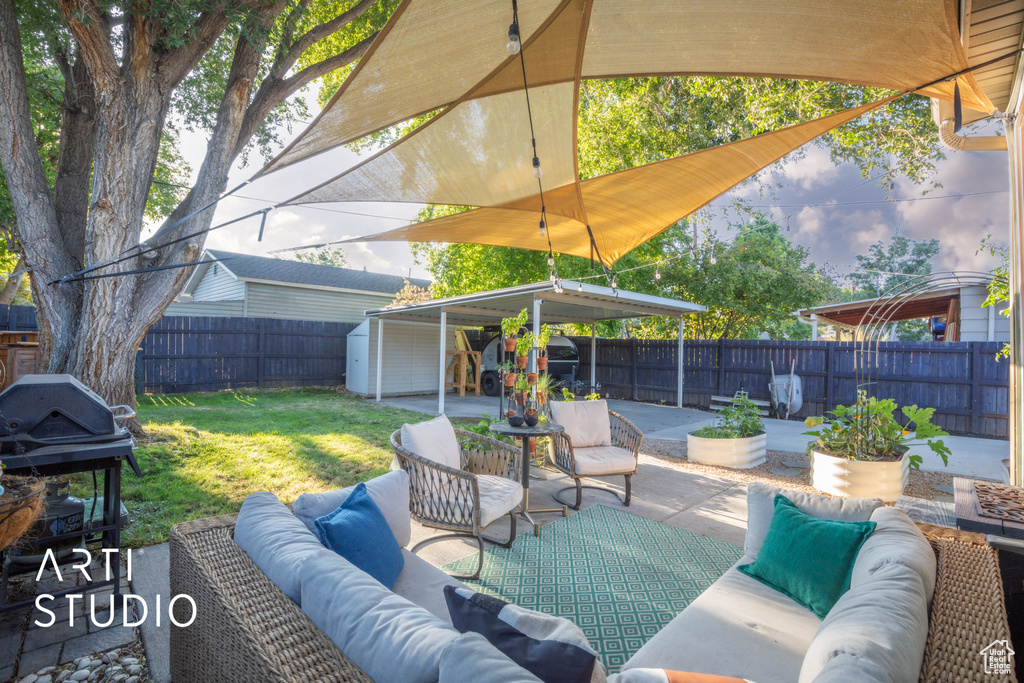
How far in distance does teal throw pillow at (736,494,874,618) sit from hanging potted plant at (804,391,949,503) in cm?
267

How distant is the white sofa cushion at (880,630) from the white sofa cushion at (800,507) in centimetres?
73

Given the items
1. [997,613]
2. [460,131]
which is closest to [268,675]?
[997,613]

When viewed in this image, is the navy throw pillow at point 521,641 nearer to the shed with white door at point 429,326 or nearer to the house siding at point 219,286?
the shed with white door at point 429,326

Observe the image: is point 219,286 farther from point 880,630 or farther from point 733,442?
point 880,630

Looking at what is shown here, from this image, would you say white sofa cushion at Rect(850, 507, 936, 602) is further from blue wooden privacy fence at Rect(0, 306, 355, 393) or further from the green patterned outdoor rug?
blue wooden privacy fence at Rect(0, 306, 355, 393)

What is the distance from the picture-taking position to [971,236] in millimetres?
24781

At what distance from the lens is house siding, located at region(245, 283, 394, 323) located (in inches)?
587

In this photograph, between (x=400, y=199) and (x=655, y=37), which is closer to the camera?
(x=655, y=37)

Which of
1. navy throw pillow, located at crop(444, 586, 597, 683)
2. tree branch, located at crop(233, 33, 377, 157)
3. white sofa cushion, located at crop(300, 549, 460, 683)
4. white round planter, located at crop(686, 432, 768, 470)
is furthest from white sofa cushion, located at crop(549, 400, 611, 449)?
tree branch, located at crop(233, 33, 377, 157)

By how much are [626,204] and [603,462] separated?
9.03 feet

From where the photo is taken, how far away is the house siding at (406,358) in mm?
12500

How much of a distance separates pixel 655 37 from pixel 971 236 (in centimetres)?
3179

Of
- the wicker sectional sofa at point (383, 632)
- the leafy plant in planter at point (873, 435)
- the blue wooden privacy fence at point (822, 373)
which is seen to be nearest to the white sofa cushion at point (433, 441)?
the wicker sectional sofa at point (383, 632)

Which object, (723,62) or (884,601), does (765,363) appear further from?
(884,601)
